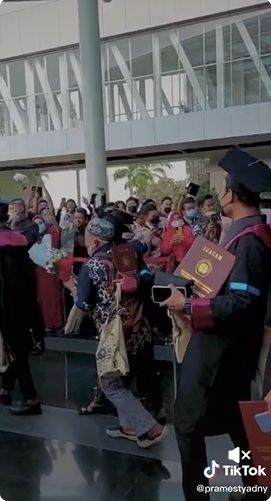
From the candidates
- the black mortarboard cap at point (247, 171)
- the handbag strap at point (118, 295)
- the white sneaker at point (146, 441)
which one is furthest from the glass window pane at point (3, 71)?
the black mortarboard cap at point (247, 171)

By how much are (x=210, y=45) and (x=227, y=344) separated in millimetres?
18321

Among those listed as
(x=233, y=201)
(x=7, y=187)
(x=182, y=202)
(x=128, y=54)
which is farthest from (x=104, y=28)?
(x=233, y=201)

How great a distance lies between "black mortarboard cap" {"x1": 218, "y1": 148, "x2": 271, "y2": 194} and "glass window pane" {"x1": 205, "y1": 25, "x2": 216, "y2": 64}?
58.4 ft

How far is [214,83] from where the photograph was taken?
19.2 m

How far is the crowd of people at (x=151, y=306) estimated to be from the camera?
2.25 metres

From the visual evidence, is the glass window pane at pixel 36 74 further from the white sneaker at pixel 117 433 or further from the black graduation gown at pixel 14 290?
the white sneaker at pixel 117 433

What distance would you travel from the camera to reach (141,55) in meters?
20.3

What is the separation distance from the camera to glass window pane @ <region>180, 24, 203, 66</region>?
19062mm

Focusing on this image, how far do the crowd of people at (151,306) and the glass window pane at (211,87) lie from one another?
493 inches

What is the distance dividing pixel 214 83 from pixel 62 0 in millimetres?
6074

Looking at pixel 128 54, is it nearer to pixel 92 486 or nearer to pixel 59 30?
pixel 59 30

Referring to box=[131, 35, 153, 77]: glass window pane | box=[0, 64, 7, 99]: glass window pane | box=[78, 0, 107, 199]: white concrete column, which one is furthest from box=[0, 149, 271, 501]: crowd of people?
box=[0, 64, 7, 99]: glass window pane

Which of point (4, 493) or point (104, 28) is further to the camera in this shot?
point (104, 28)

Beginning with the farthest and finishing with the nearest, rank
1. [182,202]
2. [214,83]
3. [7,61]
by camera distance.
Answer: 1. [7,61]
2. [214,83]
3. [182,202]
